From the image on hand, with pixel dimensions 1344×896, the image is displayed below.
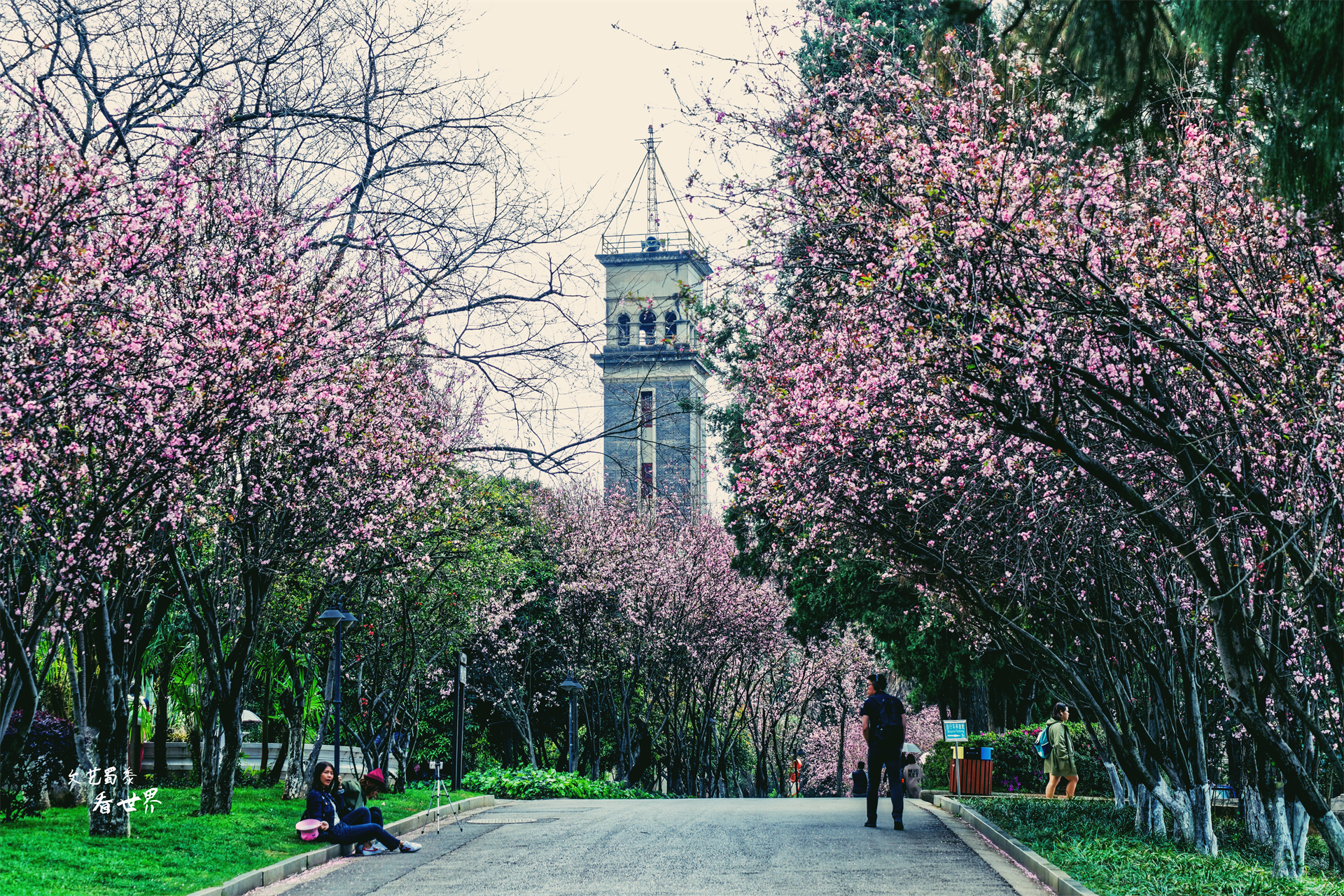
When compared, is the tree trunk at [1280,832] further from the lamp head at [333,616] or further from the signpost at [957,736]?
the lamp head at [333,616]

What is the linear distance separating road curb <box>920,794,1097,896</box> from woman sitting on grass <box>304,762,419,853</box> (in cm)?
627

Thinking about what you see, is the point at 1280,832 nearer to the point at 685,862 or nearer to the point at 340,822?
the point at 685,862

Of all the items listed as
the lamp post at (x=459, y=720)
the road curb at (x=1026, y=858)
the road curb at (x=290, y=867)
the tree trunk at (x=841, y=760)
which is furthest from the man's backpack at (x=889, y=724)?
the tree trunk at (x=841, y=760)

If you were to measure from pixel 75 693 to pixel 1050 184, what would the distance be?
11974mm

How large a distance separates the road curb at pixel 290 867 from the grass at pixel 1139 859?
264 inches

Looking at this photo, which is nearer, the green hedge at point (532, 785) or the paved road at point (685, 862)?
the paved road at point (685, 862)

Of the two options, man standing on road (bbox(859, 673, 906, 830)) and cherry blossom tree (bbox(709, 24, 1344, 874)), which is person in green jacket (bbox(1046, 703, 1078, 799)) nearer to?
man standing on road (bbox(859, 673, 906, 830))

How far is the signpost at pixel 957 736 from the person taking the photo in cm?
2348

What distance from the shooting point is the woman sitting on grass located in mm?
13445

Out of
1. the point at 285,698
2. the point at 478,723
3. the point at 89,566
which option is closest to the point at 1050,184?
the point at 89,566

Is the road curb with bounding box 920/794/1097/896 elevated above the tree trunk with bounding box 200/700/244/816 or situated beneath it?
situated beneath

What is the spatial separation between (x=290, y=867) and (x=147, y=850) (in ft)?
4.62

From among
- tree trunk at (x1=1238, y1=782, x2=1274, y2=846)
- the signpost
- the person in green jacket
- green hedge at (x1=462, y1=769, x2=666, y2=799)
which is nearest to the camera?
tree trunk at (x1=1238, y1=782, x2=1274, y2=846)

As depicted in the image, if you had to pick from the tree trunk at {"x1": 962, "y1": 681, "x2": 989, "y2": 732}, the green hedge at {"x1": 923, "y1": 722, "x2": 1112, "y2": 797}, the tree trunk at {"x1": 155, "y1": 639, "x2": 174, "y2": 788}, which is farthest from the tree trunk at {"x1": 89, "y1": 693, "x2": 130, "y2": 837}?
the tree trunk at {"x1": 962, "y1": 681, "x2": 989, "y2": 732}
